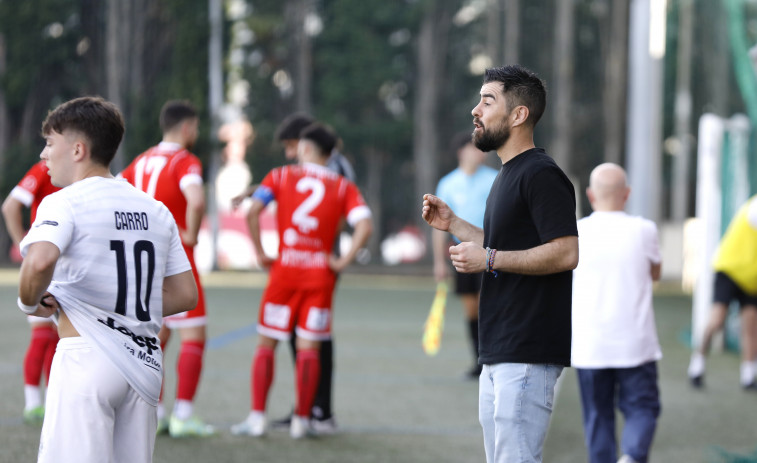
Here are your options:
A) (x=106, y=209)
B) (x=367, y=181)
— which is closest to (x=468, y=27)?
(x=367, y=181)

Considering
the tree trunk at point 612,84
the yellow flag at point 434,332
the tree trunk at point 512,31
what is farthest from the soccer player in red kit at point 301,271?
the tree trunk at point 512,31

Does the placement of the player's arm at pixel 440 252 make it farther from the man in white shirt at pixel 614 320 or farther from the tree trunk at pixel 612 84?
the tree trunk at pixel 612 84

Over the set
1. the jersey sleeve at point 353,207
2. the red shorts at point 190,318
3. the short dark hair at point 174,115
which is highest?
the short dark hair at point 174,115

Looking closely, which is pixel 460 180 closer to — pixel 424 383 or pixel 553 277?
pixel 424 383

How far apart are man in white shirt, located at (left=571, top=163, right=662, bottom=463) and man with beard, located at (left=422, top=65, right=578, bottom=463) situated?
1.59 meters

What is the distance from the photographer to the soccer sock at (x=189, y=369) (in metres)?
6.81

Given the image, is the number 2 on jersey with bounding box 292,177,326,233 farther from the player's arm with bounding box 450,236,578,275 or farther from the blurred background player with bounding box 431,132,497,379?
the player's arm with bounding box 450,236,578,275

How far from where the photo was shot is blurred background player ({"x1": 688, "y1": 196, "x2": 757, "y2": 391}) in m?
9.64

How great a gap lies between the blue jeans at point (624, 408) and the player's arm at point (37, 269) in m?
3.16

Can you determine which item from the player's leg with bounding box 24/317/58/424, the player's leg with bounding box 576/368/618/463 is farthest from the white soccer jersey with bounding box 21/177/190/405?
the player's leg with bounding box 24/317/58/424

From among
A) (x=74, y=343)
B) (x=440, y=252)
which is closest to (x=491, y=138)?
(x=74, y=343)

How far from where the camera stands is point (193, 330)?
22.5ft

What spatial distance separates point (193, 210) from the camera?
21.7 feet

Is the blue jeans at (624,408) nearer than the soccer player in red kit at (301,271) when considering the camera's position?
Yes
